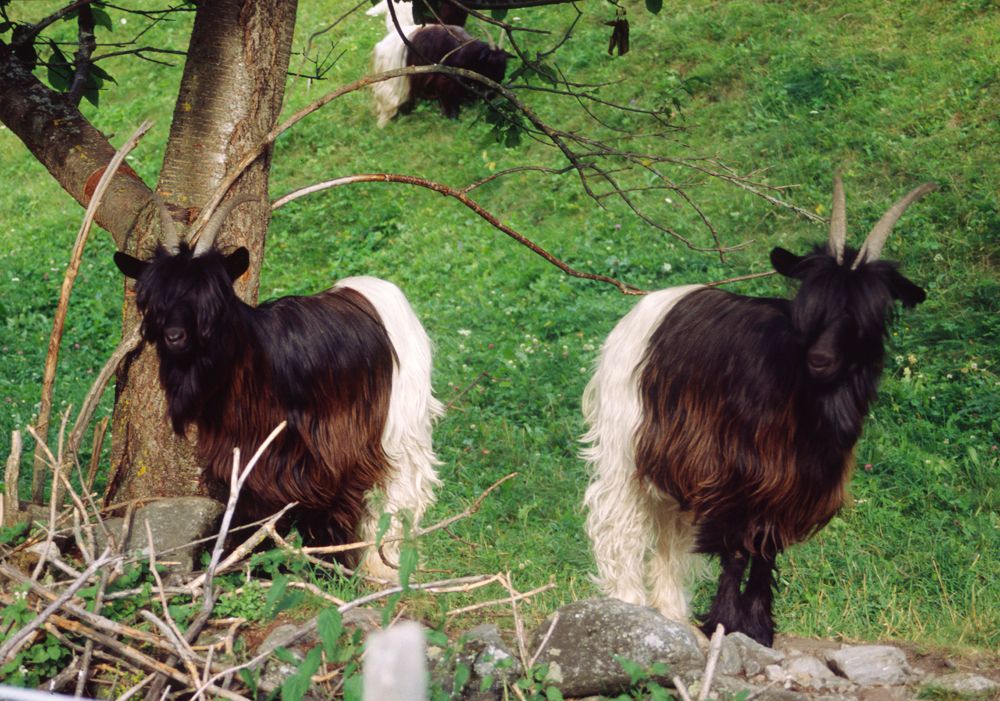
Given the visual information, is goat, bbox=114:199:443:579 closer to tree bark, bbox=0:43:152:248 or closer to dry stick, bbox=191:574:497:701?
tree bark, bbox=0:43:152:248

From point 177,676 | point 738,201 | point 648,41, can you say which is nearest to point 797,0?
point 648,41

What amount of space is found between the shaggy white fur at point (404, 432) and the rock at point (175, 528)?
2.67 ft

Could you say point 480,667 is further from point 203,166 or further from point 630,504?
point 203,166

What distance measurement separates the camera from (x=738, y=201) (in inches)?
425

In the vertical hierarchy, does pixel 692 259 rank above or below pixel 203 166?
below

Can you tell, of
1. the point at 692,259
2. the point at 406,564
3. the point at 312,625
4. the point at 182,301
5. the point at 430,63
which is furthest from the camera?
the point at 430,63

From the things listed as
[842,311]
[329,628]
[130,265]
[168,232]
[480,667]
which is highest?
[168,232]

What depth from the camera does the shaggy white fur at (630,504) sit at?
5.53 m

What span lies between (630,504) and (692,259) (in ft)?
15.8

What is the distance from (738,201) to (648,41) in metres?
3.75

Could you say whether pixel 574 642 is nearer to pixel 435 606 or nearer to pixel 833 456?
pixel 435 606

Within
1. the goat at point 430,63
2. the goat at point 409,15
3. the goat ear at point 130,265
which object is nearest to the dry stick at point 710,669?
the goat ear at point 130,265

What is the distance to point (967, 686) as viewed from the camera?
438cm


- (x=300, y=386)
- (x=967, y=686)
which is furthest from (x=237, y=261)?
(x=967, y=686)
